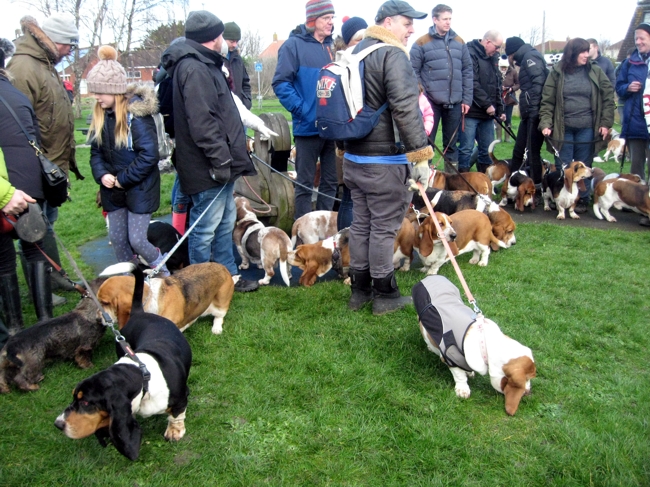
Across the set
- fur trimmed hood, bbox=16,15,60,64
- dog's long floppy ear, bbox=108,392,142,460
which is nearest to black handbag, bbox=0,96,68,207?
fur trimmed hood, bbox=16,15,60,64

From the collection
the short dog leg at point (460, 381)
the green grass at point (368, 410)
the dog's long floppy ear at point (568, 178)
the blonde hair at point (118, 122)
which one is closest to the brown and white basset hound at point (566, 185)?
the dog's long floppy ear at point (568, 178)

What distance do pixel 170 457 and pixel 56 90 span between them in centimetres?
357

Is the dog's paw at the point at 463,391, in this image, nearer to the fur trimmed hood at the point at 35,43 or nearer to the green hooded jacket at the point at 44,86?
the green hooded jacket at the point at 44,86

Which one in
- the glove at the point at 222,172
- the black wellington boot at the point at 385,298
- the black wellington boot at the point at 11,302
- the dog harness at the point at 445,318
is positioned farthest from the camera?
the black wellington boot at the point at 385,298

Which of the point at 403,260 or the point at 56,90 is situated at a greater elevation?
the point at 56,90

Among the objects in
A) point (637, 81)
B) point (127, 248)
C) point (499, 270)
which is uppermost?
point (637, 81)

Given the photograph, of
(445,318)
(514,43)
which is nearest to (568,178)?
(514,43)

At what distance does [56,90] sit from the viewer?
4855 millimetres

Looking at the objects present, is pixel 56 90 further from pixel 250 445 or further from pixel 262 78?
pixel 262 78

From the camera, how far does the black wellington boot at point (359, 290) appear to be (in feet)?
15.5

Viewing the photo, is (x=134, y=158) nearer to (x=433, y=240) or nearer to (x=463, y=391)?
(x=433, y=240)

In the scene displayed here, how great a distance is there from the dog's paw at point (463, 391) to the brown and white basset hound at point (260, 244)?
7.88ft

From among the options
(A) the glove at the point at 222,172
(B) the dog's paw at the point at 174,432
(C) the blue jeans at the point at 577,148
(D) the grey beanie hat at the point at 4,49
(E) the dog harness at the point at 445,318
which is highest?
(D) the grey beanie hat at the point at 4,49

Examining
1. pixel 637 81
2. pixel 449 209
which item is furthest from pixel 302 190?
pixel 637 81
